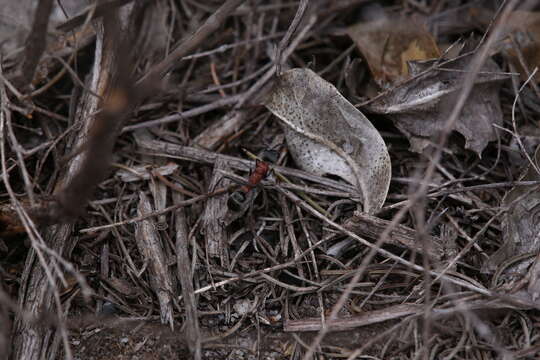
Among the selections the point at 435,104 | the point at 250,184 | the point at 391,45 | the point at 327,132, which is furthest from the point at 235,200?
the point at 391,45

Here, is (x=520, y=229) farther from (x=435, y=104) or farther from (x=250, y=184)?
(x=250, y=184)

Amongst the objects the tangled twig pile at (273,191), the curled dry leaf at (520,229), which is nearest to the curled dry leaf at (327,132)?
the tangled twig pile at (273,191)

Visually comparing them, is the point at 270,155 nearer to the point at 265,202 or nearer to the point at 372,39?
the point at 265,202

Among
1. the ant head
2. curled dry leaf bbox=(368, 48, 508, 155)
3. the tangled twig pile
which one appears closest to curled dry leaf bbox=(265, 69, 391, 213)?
the tangled twig pile

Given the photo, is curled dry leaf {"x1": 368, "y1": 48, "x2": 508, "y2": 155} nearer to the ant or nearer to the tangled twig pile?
the tangled twig pile

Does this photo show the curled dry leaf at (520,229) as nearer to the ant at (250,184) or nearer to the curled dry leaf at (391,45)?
the curled dry leaf at (391,45)

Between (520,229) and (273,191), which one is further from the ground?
(273,191)

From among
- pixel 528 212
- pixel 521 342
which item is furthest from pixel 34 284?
pixel 528 212
